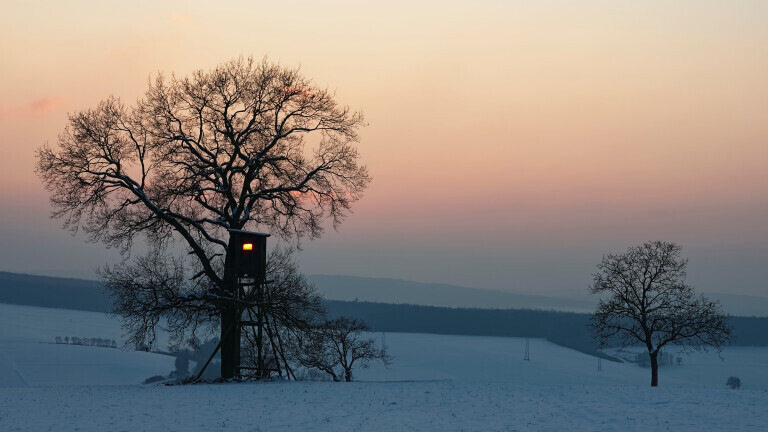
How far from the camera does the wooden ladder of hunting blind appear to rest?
33594mm

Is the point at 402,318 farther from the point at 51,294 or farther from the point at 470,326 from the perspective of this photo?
the point at 51,294

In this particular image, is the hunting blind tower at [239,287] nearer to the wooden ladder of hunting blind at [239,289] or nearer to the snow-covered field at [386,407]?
the wooden ladder of hunting blind at [239,289]

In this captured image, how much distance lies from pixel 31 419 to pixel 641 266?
30.0m

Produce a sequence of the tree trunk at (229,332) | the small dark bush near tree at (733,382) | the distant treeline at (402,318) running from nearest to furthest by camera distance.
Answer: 1. the tree trunk at (229,332)
2. the small dark bush near tree at (733,382)
3. the distant treeline at (402,318)

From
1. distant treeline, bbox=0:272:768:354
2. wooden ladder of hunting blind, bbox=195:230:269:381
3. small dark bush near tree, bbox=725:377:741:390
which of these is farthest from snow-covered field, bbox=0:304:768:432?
distant treeline, bbox=0:272:768:354

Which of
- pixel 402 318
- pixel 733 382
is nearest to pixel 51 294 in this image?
pixel 402 318

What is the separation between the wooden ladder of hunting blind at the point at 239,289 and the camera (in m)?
33.6

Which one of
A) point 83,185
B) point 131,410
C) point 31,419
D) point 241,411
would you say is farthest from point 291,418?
point 83,185

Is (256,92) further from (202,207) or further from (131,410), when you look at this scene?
(131,410)

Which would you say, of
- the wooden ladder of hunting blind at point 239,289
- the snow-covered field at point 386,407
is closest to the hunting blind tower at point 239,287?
the wooden ladder of hunting blind at point 239,289

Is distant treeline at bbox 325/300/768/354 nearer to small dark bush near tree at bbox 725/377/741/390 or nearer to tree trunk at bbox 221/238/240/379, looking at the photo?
small dark bush near tree at bbox 725/377/741/390

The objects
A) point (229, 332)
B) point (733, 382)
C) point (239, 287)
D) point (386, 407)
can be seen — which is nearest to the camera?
point (386, 407)

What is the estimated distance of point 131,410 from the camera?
75.3 feet

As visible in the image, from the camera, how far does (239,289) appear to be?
34.0 m
